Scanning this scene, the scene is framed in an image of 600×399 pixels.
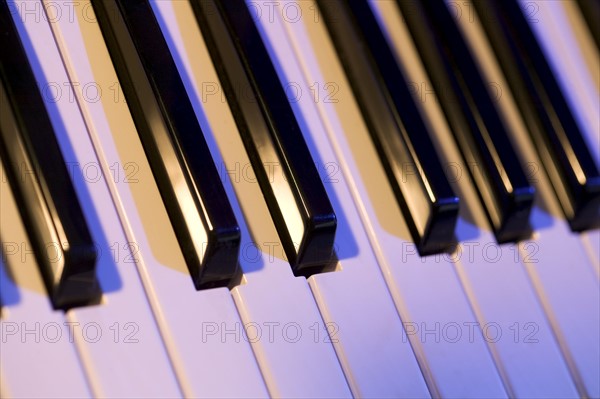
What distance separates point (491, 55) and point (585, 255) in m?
0.28

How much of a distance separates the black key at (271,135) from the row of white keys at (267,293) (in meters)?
0.01

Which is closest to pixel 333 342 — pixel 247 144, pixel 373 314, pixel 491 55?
pixel 373 314

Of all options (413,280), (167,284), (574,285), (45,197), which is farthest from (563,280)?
(45,197)

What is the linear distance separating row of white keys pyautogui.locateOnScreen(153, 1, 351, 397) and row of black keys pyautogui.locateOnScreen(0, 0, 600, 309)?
2 centimetres

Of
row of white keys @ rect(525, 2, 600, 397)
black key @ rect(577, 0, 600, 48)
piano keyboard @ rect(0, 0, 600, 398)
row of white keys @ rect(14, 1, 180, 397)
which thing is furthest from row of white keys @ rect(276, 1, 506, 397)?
black key @ rect(577, 0, 600, 48)

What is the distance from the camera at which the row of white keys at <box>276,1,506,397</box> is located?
987mm

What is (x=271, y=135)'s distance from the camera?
0.96 meters

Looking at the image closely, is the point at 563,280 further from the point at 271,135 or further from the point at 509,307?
the point at 271,135

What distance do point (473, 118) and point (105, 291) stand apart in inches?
18.7

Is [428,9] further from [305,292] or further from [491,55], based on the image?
[305,292]

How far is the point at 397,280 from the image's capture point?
1.01m

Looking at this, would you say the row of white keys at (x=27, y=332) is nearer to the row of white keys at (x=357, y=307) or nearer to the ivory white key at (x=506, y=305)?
the row of white keys at (x=357, y=307)

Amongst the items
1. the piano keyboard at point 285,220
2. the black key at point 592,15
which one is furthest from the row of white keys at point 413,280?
the black key at point 592,15

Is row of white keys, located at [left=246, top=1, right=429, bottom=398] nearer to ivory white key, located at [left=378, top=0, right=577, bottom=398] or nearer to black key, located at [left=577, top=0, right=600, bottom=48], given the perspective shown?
ivory white key, located at [left=378, top=0, right=577, bottom=398]
